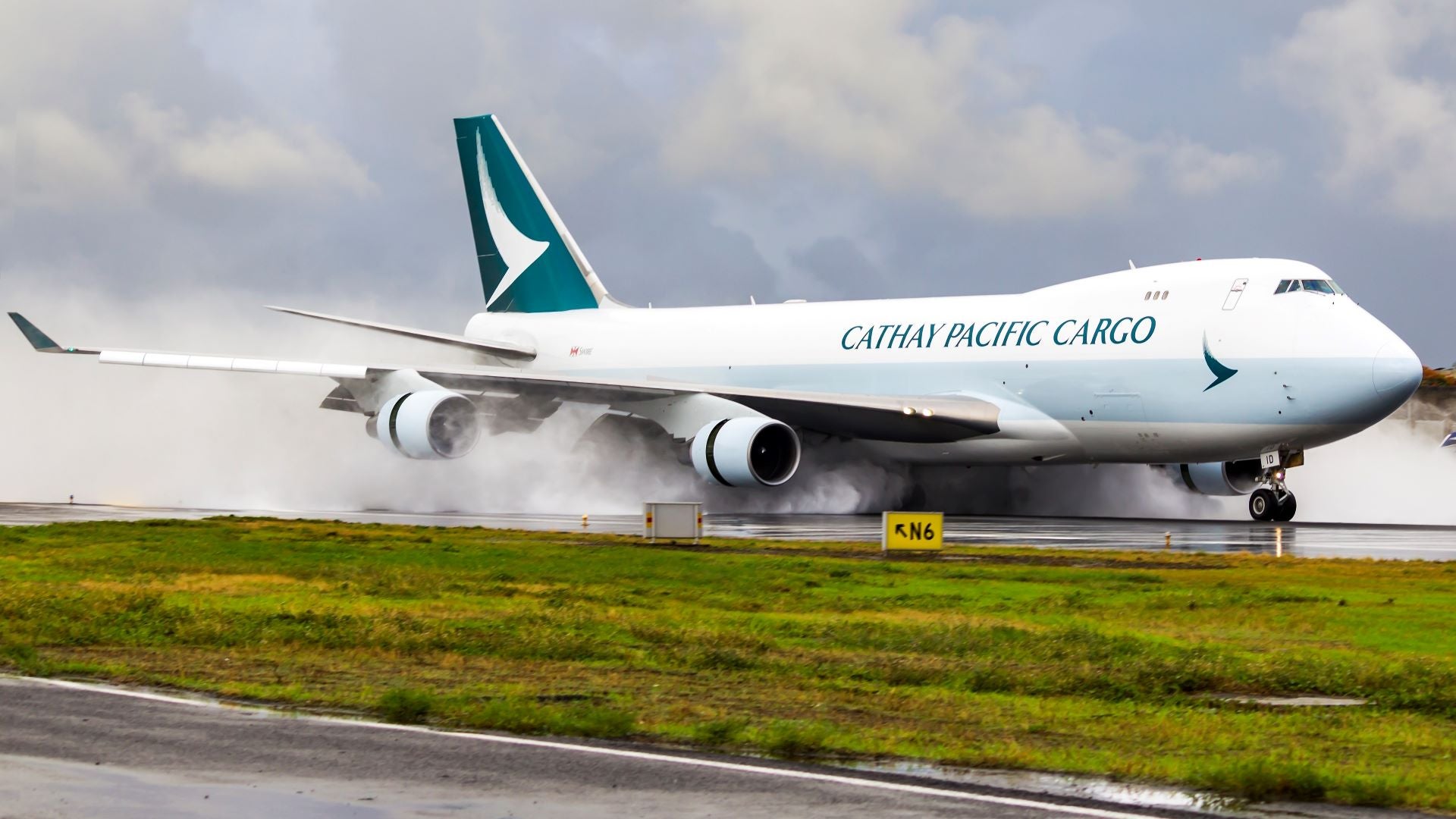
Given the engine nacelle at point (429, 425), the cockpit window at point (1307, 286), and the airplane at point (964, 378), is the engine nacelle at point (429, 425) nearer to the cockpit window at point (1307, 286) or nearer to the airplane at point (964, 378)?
the airplane at point (964, 378)

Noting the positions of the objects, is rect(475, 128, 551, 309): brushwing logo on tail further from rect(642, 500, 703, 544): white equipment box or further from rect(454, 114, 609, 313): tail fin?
rect(642, 500, 703, 544): white equipment box

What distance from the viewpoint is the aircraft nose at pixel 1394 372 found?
90.8 feet

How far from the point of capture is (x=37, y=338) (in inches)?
1357

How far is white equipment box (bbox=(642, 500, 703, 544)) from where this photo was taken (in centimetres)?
2327

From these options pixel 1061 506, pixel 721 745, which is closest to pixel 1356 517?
pixel 1061 506

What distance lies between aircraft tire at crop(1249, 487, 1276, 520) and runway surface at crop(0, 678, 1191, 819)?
24.6 meters

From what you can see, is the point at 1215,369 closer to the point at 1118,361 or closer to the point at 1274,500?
the point at 1118,361

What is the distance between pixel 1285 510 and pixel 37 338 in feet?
82.7

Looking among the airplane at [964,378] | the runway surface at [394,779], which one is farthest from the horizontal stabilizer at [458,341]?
the runway surface at [394,779]

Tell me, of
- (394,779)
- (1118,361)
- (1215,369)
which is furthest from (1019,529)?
(394,779)

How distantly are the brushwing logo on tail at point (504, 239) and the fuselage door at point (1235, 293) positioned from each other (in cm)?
1882

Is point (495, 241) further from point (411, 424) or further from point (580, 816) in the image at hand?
point (580, 816)

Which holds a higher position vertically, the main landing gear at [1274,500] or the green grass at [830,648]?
the main landing gear at [1274,500]

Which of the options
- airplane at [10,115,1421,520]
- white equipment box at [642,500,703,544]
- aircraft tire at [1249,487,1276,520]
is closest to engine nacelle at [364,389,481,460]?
airplane at [10,115,1421,520]
